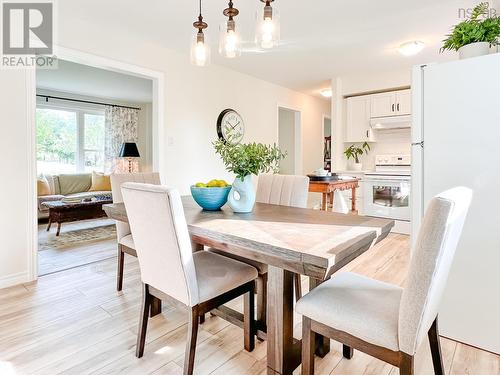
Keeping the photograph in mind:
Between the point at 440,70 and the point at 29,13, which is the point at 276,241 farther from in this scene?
the point at 29,13

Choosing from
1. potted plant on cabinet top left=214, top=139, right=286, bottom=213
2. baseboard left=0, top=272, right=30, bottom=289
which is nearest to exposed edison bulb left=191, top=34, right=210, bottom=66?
potted plant on cabinet top left=214, top=139, right=286, bottom=213

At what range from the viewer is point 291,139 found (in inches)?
262

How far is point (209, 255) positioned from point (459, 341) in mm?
1523

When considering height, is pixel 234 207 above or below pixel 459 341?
above

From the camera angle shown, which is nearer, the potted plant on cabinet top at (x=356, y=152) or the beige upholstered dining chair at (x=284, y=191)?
the beige upholstered dining chair at (x=284, y=191)

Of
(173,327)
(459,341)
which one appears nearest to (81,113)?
(173,327)

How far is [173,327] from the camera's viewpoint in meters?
1.91

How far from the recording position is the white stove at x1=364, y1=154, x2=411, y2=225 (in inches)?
166

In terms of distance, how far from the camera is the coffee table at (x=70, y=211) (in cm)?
405

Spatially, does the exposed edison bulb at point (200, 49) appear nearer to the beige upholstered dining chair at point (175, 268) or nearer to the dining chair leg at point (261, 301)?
the beige upholstered dining chair at point (175, 268)

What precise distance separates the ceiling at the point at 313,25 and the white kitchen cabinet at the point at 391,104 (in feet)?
1.65

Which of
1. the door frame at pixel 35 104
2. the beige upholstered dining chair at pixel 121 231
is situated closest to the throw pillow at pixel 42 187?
the door frame at pixel 35 104

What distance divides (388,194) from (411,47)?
1.94 meters

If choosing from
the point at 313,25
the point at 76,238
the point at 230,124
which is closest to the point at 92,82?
the point at 230,124
